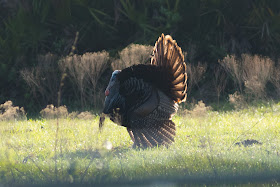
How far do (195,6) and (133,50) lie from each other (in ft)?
10.1

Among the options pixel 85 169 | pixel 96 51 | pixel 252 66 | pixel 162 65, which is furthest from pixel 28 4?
pixel 85 169

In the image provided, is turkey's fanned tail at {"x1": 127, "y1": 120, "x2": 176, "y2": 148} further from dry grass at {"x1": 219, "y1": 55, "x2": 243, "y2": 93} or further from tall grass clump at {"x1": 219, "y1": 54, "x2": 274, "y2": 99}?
dry grass at {"x1": 219, "y1": 55, "x2": 243, "y2": 93}

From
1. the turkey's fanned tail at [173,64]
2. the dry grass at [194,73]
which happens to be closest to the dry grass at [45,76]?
the dry grass at [194,73]

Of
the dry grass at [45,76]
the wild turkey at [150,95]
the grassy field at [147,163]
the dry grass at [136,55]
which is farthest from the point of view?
the dry grass at [45,76]

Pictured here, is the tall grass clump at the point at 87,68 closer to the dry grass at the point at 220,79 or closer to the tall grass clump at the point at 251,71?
the dry grass at the point at 220,79

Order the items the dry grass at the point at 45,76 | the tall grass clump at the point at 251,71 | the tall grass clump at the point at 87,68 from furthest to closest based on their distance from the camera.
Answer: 1. the dry grass at the point at 45,76
2. the tall grass clump at the point at 87,68
3. the tall grass clump at the point at 251,71

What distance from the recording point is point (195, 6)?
50.2 feet

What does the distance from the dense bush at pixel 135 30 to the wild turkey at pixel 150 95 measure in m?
7.74

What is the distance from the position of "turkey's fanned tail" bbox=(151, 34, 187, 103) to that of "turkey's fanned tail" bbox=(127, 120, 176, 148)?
20.8 inches

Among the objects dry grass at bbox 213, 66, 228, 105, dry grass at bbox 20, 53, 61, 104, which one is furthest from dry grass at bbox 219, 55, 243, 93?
dry grass at bbox 20, 53, 61, 104

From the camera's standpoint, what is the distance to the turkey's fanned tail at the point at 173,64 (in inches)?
298

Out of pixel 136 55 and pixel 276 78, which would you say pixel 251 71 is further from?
pixel 136 55

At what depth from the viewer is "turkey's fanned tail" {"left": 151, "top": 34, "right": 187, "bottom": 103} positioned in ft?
24.8

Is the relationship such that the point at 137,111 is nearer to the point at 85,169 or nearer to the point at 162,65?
the point at 162,65
